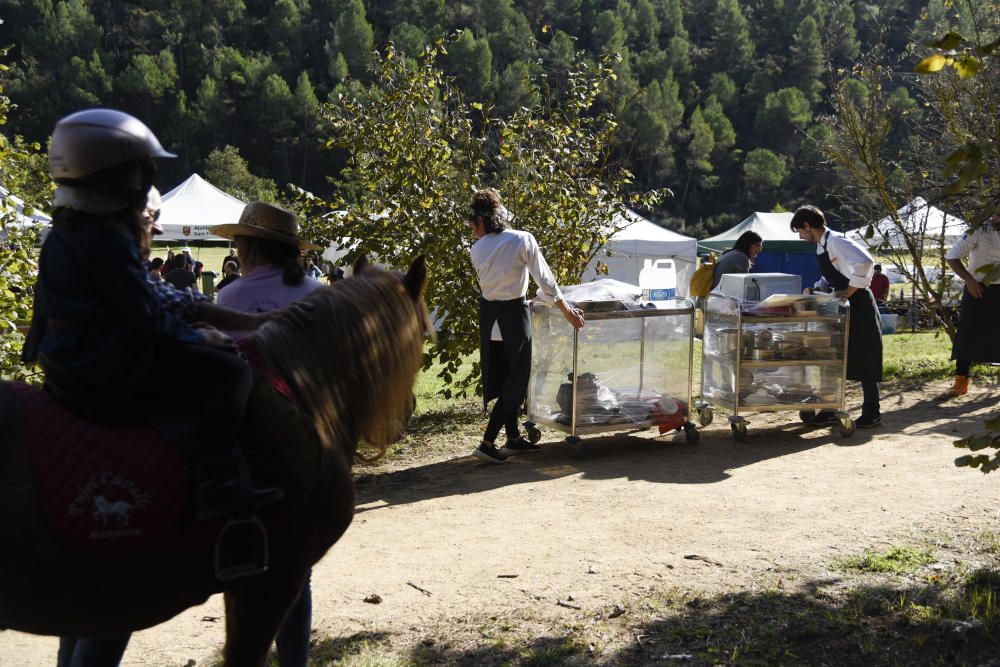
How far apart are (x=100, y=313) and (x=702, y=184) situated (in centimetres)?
10488

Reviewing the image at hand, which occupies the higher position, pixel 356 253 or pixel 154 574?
pixel 356 253

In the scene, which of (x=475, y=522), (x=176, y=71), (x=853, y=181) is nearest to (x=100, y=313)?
(x=475, y=522)

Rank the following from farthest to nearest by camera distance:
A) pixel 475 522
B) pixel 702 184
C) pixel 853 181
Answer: pixel 702 184, pixel 853 181, pixel 475 522

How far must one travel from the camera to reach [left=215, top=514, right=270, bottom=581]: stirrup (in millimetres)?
2658

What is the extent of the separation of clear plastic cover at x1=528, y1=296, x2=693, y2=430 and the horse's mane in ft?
13.9

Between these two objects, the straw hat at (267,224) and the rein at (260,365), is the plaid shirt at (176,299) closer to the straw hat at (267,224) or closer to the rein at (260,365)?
the rein at (260,365)

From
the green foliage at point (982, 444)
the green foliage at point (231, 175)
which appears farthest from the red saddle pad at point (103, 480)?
the green foliage at point (231, 175)

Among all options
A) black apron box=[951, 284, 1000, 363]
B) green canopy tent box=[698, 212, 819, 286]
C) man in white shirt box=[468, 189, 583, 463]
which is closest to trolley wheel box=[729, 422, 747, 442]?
man in white shirt box=[468, 189, 583, 463]

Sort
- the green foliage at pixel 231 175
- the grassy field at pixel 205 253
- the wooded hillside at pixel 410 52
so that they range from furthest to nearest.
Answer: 1. the wooded hillside at pixel 410 52
2. the green foliage at pixel 231 175
3. the grassy field at pixel 205 253

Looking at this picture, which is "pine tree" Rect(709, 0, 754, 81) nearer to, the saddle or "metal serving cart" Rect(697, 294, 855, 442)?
"metal serving cart" Rect(697, 294, 855, 442)

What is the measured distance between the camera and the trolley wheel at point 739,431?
791 cm

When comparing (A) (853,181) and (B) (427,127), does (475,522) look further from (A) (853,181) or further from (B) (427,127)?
(A) (853,181)

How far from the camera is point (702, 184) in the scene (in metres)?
103

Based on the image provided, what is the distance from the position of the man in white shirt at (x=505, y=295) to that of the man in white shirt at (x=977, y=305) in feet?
14.4
